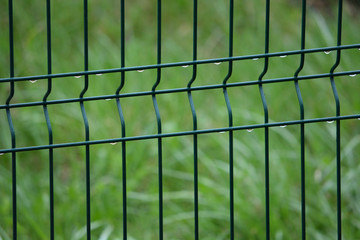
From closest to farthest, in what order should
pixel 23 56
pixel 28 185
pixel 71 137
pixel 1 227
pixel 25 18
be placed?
pixel 1 227 < pixel 28 185 < pixel 71 137 < pixel 23 56 < pixel 25 18

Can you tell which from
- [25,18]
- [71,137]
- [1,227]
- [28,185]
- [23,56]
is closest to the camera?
[1,227]

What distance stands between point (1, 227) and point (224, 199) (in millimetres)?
1327

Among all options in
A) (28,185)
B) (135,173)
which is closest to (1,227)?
(28,185)

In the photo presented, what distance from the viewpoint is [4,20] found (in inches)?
227

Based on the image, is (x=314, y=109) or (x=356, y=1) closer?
(x=314, y=109)

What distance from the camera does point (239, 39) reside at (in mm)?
6000

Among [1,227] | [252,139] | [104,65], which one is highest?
[104,65]

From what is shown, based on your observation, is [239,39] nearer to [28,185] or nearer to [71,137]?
[71,137]

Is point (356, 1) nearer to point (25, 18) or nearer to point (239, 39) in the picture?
point (239, 39)

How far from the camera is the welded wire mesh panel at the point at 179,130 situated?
4062mm

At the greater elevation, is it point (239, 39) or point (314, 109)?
point (239, 39)

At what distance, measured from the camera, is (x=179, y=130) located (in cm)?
495

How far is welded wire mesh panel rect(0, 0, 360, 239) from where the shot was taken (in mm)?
4062

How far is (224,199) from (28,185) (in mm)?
1277
